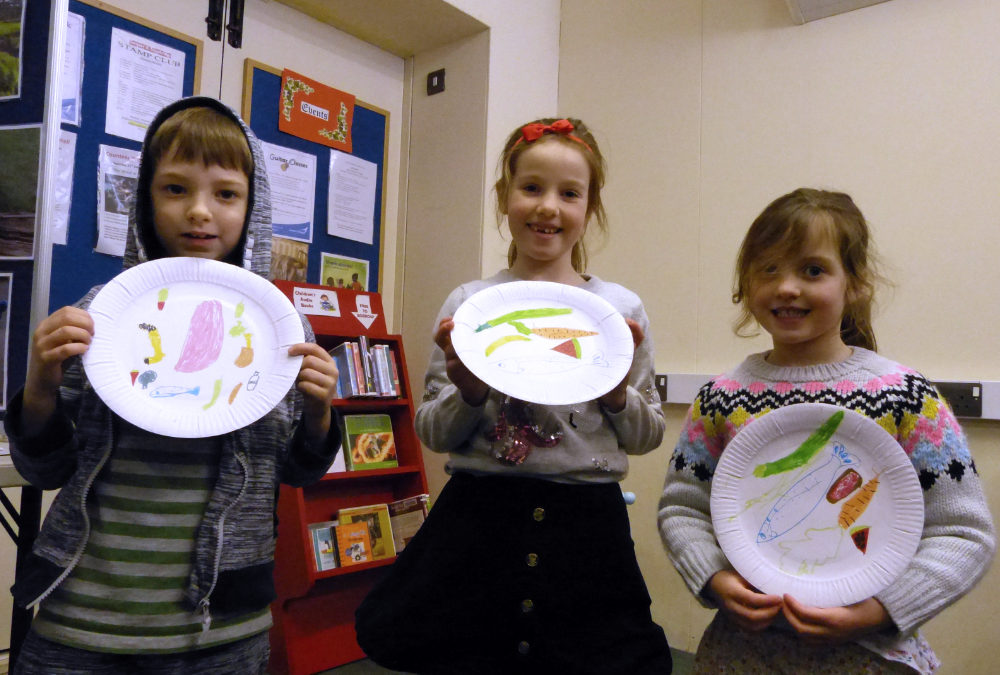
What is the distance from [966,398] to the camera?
7.48 feet

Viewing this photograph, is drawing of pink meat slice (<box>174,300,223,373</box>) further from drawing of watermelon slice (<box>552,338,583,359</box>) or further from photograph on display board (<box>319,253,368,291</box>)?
photograph on display board (<box>319,253,368,291</box>)

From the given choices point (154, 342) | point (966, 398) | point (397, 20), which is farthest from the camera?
point (397, 20)

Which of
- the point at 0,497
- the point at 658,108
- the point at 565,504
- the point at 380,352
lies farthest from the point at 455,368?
the point at 658,108

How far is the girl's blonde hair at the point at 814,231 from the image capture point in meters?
1.18

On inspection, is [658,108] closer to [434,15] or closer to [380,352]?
[434,15]

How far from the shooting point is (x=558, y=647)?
1132mm

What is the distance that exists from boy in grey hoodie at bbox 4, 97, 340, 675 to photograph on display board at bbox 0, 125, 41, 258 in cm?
50

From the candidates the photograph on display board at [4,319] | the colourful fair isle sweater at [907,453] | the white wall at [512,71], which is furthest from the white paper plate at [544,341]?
the white wall at [512,71]

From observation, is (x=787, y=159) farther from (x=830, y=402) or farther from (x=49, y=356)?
(x=49, y=356)

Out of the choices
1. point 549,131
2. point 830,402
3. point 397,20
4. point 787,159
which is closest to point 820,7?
point 787,159

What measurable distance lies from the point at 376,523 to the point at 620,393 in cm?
177

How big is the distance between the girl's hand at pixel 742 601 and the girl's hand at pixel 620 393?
30 centimetres

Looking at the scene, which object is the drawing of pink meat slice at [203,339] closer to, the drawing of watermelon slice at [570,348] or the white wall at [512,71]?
the drawing of watermelon slice at [570,348]

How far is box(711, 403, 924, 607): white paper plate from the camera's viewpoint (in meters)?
1.00
